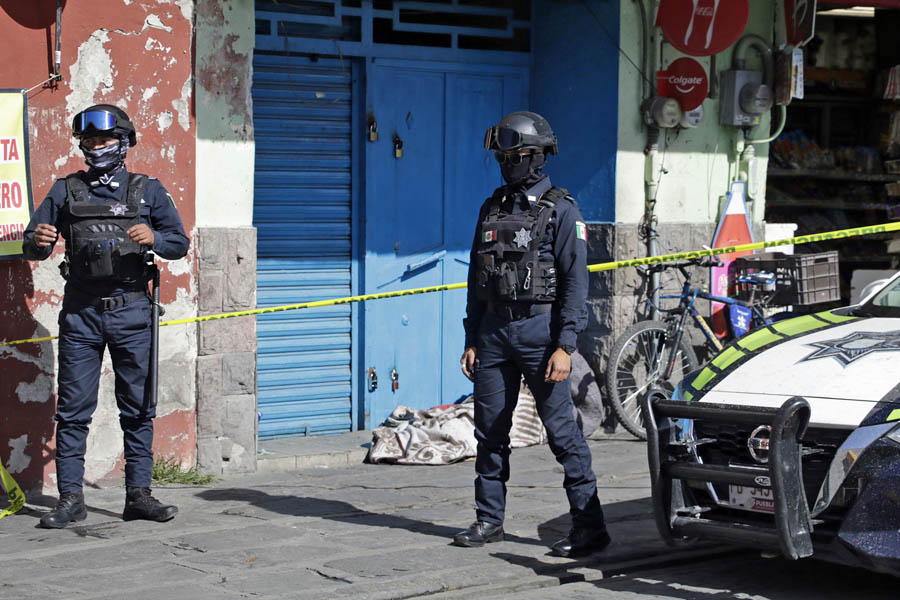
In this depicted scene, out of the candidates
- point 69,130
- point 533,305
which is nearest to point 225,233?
point 69,130

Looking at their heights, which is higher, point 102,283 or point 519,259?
point 519,259

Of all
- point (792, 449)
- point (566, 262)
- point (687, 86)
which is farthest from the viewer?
point (687, 86)

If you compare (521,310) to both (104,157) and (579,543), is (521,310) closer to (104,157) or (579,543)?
(579,543)

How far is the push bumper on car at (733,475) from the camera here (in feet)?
16.1

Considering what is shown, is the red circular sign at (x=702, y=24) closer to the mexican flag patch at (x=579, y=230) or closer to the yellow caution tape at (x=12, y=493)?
the mexican flag patch at (x=579, y=230)

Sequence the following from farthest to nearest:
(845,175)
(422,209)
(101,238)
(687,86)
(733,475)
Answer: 1. (845,175)
2. (687,86)
3. (422,209)
4. (101,238)
5. (733,475)

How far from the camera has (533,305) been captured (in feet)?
19.9

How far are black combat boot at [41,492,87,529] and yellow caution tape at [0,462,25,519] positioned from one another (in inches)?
15.0

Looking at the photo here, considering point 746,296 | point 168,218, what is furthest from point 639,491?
point 168,218

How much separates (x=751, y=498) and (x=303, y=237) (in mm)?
4700

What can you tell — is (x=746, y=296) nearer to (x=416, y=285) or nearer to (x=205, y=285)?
(x=416, y=285)

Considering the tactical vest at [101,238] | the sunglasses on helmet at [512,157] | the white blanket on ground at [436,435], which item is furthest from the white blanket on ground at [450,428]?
the tactical vest at [101,238]

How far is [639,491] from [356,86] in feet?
12.1

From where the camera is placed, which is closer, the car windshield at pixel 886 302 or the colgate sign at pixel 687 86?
the car windshield at pixel 886 302
